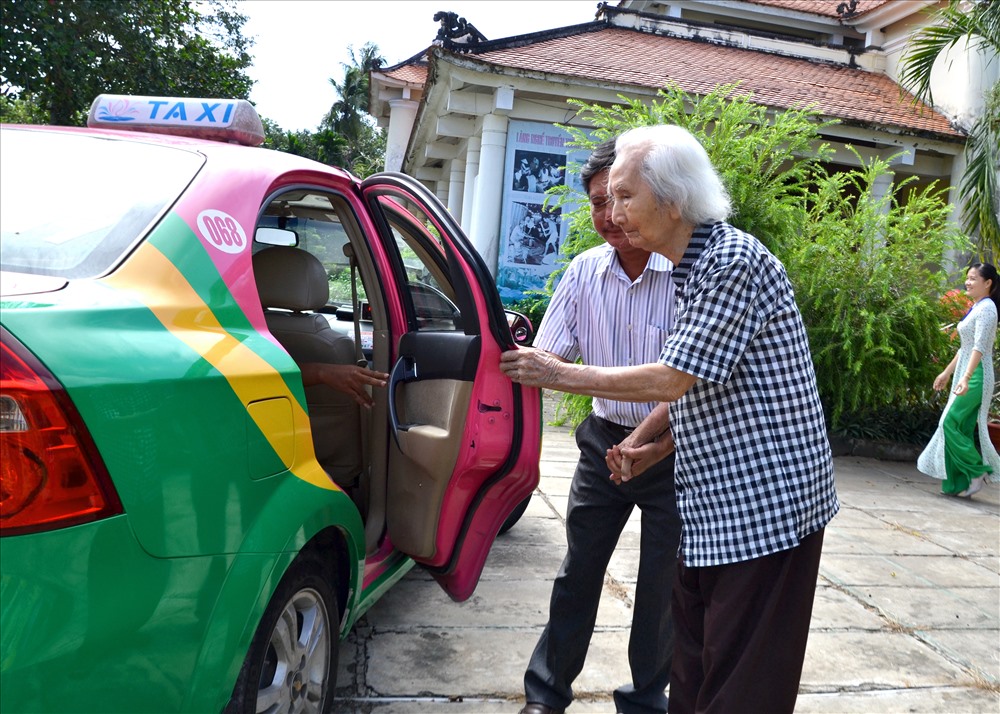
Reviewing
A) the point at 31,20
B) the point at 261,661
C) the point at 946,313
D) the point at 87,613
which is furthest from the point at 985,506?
the point at 31,20

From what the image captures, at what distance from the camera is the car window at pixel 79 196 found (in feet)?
5.97

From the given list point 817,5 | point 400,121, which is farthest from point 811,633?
point 400,121

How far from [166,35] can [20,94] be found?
2.91m

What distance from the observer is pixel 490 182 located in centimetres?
1234

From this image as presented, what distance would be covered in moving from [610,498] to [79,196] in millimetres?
1752

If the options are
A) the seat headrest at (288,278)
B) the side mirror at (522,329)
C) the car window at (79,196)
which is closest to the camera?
the car window at (79,196)

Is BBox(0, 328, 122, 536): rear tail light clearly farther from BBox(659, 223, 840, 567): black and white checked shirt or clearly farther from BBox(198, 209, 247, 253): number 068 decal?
BBox(659, 223, 840, 567): black and white checked shirt

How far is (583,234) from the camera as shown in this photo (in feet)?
25.6

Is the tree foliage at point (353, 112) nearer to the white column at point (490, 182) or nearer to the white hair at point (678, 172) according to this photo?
the white column at point (490, 182)

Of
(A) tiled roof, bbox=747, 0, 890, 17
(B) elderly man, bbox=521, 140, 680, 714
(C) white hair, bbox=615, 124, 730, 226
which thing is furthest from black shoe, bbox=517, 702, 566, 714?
(A) tiled roof, bbox=747, 0, 890, 17

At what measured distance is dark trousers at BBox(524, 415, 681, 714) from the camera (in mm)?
2819

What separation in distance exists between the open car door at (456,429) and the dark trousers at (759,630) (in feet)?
3.40

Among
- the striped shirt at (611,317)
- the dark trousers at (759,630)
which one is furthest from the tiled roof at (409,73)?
the dark trousers at (759,630)

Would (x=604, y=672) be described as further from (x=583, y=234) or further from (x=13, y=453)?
(x=583, y=234)
